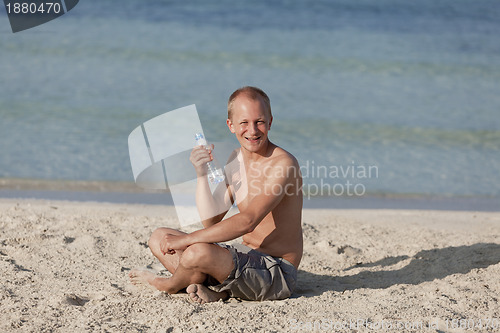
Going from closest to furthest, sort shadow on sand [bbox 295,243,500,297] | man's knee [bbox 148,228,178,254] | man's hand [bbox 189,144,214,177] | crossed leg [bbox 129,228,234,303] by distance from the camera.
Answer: crossed leg [bbox 129,228,234,303]
man's hand [bbox 189,144,214,177]
man's knee [bbox 148,228,178,254]
shadow on sand [bbox 295,243,500,297]

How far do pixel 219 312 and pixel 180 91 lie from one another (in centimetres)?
720

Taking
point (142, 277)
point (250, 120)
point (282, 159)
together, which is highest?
point (250, 120)

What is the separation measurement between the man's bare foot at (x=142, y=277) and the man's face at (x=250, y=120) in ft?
3.03

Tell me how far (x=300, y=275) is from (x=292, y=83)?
22.7 feet

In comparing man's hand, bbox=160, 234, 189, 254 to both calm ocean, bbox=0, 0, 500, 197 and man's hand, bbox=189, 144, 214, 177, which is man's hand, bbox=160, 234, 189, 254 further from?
calm ocean, bbox=0, 0, 500, 197

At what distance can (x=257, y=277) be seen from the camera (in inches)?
118

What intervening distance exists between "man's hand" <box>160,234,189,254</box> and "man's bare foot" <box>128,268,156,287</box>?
334 millimetres

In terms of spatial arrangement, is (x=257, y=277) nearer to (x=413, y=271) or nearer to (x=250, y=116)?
(x=250, y=116)

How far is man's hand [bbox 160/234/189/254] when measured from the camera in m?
2.93

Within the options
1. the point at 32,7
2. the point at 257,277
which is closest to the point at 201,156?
the point at 257,277

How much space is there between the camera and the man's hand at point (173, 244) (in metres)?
2.93

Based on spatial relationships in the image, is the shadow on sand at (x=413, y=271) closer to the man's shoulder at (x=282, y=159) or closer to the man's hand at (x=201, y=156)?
the man's shoulder at (x=282, y=159)

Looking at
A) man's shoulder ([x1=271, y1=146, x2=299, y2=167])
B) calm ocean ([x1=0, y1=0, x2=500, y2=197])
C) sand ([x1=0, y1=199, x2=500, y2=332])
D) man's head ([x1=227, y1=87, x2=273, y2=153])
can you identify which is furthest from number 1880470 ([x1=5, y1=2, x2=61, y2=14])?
man's shoulder ([x1=271, y1=146, x2=299, y2=167])

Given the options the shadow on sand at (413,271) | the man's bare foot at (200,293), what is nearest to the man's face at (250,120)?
the man's bare foot at (200,293)
